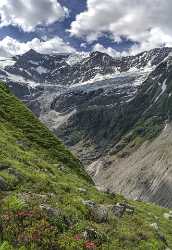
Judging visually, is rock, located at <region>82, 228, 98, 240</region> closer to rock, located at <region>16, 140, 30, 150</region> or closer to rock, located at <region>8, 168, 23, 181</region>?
rock, located at <region>8, 168, 23, 181</region>

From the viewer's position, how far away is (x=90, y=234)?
21.4m

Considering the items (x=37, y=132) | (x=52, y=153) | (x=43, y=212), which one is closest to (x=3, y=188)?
(x=43, y=212)

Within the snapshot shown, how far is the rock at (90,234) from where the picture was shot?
69.1 feet

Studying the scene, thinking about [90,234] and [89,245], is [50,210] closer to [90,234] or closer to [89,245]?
[90,234]

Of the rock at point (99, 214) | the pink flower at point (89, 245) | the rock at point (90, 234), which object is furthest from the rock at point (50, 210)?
the rock at point (99, 214)

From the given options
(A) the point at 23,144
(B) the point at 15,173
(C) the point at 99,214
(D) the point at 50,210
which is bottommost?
(C) the point at 99,214

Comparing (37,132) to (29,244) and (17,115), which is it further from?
(29,244)

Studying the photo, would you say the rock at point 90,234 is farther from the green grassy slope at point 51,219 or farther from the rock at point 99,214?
the rock at point 99,214

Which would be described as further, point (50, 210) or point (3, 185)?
point (3, 185)

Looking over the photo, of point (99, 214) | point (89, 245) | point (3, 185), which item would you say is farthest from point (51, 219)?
point (99, 214)

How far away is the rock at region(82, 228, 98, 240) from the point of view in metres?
21.1

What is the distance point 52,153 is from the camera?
48125 mm

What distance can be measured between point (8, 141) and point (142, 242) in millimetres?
17532

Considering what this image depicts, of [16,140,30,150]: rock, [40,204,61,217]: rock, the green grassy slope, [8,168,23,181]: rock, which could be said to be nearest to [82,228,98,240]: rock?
the green grassy slope
